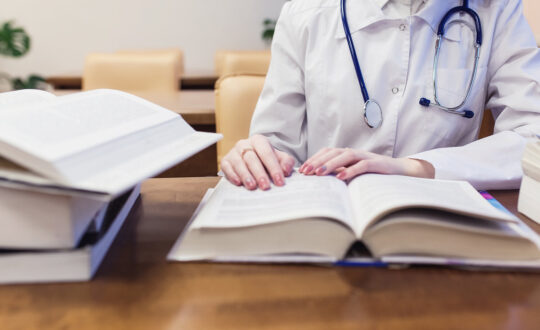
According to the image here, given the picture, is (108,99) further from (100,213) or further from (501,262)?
(501,262)

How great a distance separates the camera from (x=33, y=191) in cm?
44

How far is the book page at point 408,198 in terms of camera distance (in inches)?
18.3

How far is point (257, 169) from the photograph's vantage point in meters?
0.67

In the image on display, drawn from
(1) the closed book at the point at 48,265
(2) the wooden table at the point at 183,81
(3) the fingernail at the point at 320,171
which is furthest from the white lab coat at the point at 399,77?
(2) the wooden table at the point at 183,81

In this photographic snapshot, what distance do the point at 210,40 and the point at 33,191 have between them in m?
4.58

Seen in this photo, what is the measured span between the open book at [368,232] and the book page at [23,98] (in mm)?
292

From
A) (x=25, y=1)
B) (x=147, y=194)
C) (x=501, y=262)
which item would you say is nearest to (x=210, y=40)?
(x=25, y=1)

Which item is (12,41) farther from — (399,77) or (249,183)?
(249,183)

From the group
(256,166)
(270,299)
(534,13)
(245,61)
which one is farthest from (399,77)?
(245,61)

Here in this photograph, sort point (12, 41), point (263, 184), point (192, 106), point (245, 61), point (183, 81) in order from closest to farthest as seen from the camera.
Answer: point (263, 184), point (192, 106), point (245, 61), point (183, 81), point (12, 41)

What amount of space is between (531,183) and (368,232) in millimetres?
316

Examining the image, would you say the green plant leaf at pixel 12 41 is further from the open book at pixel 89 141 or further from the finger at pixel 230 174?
the finger at pixel 230 174

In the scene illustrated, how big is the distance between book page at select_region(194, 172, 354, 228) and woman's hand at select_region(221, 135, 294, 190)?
15 millimetres

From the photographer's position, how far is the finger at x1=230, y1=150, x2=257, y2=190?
0.64 meters
